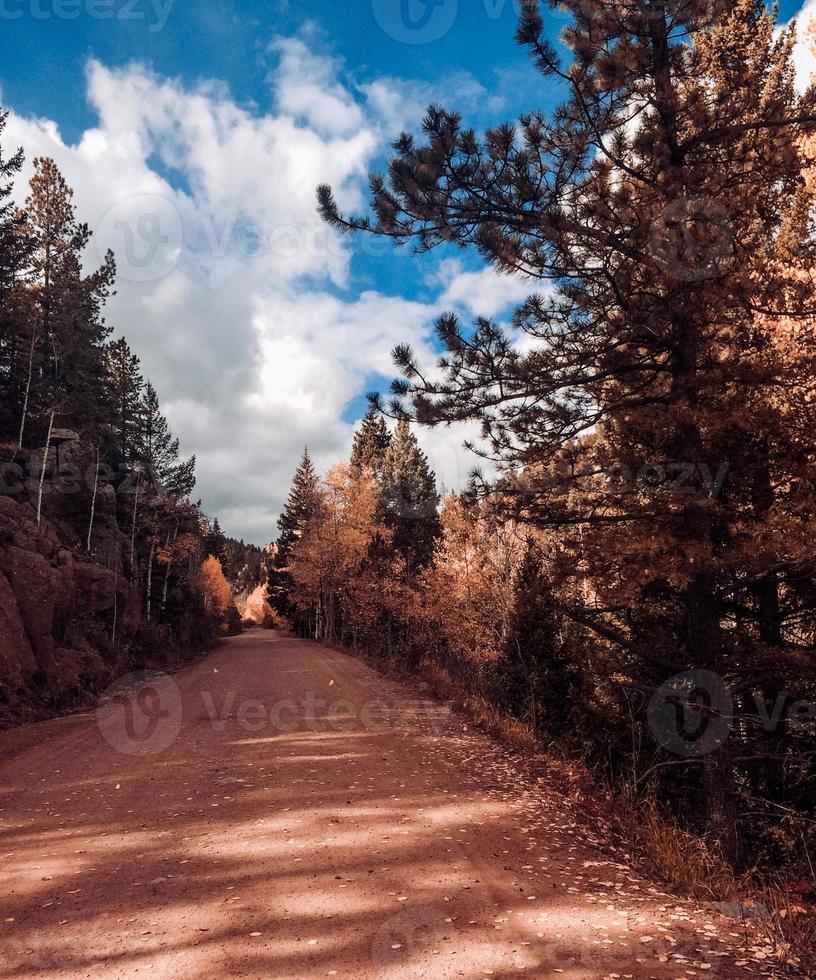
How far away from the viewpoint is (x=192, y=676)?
20.4 meters

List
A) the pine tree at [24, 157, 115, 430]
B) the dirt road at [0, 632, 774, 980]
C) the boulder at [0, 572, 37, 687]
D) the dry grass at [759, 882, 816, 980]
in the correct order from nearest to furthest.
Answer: the dry grass at [759, 882, 816, 980] → the dirt road at [0, 632, 774, 980] → the boulder at [0, 572, 37, 687] → the pine tree at [24, 157, 115, 430]

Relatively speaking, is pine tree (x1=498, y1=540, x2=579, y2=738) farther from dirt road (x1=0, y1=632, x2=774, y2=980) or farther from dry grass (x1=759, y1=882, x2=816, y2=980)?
dry grass (x1=759, y1=882, x2=816, y2=980)

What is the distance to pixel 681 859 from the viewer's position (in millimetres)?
5434

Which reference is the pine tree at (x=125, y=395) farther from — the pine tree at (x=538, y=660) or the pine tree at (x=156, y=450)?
the pine tree at (x=538, y=660)

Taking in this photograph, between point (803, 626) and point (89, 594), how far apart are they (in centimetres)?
2165

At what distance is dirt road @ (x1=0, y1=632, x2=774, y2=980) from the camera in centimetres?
380

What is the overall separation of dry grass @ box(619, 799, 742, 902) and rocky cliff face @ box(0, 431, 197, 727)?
12184mm

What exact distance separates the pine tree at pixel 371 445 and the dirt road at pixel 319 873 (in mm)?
32730

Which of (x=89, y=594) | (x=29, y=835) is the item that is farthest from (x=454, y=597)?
(x=29, y=835)

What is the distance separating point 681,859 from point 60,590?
17.3 m

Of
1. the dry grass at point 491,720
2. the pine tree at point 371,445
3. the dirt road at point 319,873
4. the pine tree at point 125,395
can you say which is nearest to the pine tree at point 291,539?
the pine tree at point 371,445

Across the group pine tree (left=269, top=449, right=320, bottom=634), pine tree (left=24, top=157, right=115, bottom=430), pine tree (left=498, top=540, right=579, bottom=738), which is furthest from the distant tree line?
pine tree (left=498, top=540, right=579, bottom=738)

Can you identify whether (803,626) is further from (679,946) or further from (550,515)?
(679,946)

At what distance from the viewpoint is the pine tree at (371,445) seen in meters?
42.2
